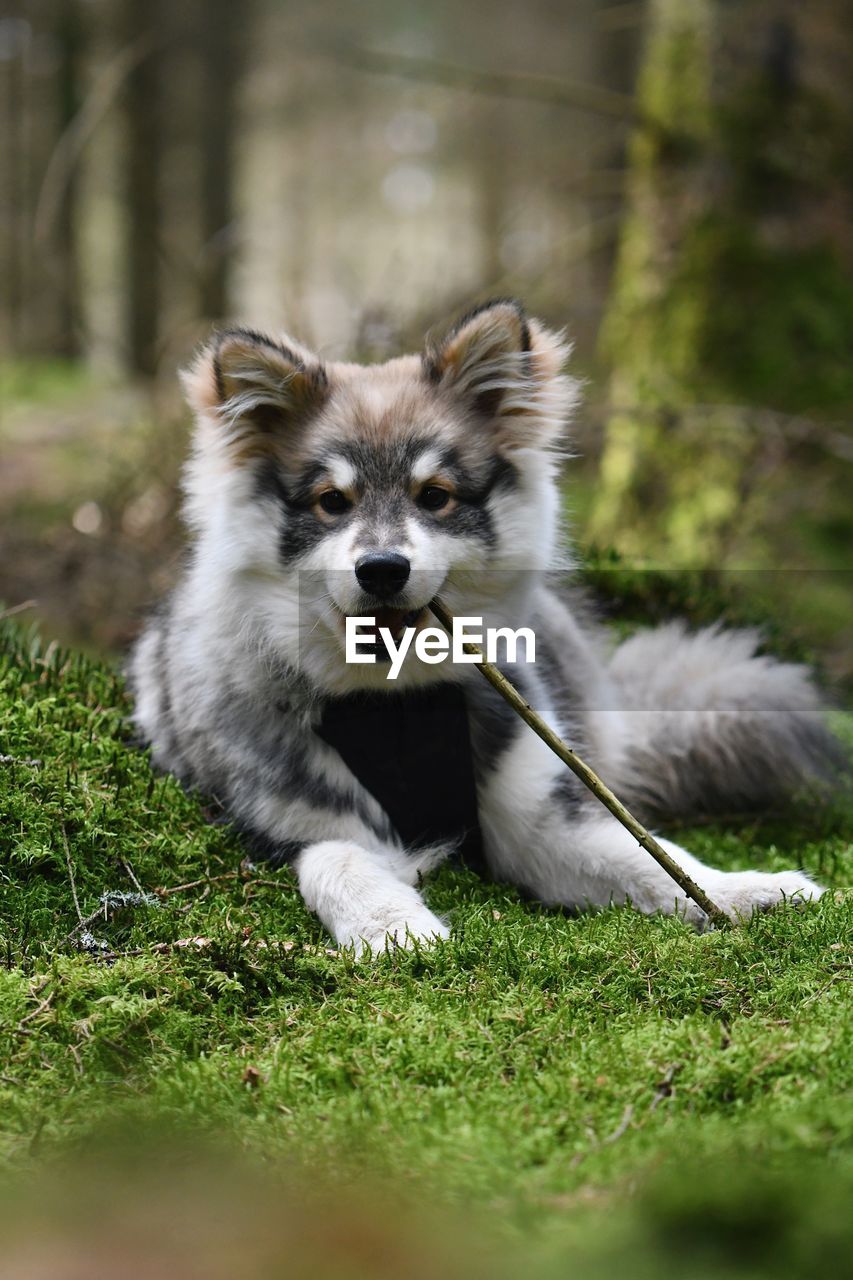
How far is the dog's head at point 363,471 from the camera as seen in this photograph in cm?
366

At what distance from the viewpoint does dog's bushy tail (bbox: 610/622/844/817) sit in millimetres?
4555

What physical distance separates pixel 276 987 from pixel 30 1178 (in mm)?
904

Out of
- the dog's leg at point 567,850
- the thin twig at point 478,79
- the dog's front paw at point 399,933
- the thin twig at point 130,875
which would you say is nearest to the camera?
the dog's front paw at point 399,933

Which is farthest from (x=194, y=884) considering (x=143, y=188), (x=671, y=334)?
(x=143, y=188)

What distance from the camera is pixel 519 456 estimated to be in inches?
157

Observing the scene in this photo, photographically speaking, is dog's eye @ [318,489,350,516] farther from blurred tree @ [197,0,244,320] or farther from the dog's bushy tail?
blurred tree @ [197,0,244,320]

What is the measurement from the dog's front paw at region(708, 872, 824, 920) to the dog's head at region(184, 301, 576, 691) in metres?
1.08

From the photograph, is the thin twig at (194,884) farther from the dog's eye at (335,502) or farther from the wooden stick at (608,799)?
the dog's eye at (335,502)

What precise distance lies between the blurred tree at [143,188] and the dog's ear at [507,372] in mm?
10943

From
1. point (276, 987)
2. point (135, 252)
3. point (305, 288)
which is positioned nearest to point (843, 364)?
point (305, 288)

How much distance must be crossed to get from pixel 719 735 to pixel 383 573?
1808 mm

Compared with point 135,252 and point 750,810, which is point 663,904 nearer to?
point 750,810

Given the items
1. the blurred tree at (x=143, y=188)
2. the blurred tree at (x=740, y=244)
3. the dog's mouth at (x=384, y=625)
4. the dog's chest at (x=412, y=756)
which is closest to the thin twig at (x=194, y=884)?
the dog's chest at (x=412, y=756)

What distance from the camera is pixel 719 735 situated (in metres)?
4.62
